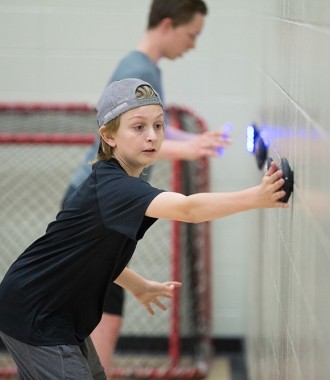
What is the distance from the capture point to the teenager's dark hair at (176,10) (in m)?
4.43

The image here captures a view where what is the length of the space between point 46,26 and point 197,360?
212 cm

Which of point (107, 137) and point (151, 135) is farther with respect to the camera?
point (107, 137)

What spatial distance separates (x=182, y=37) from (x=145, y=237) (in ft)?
5.32

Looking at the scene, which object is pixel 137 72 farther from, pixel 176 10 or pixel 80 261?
pixel 80 261

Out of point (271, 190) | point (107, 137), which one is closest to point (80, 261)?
point (107, 137)

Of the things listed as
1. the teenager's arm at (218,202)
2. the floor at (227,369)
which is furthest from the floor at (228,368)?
the teenager's arm at (218,202)

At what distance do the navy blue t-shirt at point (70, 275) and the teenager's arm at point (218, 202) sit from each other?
0.26 metres

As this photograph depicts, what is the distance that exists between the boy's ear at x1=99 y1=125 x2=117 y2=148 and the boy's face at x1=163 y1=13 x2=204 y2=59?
160cm

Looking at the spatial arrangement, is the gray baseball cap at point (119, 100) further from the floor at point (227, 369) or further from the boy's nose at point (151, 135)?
the floor at point (227, 369)

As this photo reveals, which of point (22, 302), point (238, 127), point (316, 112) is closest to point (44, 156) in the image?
point (238, 127)

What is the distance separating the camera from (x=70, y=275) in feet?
9.43

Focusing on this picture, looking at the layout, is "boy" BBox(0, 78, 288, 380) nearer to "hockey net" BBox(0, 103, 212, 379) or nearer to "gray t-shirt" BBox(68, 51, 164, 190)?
"gray t-shirt" BBox(68, 51, 164, 190)

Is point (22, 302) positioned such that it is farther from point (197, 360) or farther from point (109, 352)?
point (197, 360)

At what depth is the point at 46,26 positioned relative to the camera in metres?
5.69
